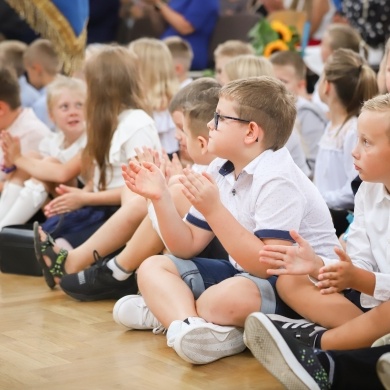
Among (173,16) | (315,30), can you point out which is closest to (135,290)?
(173,16)

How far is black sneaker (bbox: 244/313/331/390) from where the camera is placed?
6.35 feet

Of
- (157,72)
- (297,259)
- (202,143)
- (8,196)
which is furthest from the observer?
(157,72)

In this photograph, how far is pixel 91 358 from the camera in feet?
7.65

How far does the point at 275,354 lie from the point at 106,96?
1.68 meters

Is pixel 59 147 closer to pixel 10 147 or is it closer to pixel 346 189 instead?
pixel 10 147

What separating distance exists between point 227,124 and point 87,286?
868 mm

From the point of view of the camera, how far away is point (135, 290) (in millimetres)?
3012

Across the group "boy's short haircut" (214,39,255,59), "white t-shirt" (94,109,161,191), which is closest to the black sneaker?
"white t-shirt" (94,109,161,191)

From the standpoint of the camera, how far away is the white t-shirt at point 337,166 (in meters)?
3.21

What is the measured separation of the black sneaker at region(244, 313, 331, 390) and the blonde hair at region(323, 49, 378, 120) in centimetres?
155

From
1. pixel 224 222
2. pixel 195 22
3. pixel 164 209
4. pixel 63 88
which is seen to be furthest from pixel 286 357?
pixel 195 22

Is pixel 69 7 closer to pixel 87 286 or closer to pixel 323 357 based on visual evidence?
pixel 87 286

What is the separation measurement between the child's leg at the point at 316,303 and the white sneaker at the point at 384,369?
0.35 meters

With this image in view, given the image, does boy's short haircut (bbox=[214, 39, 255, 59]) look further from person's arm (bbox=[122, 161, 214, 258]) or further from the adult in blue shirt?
person's arm (bbox=[122, 161, 214, 258])
